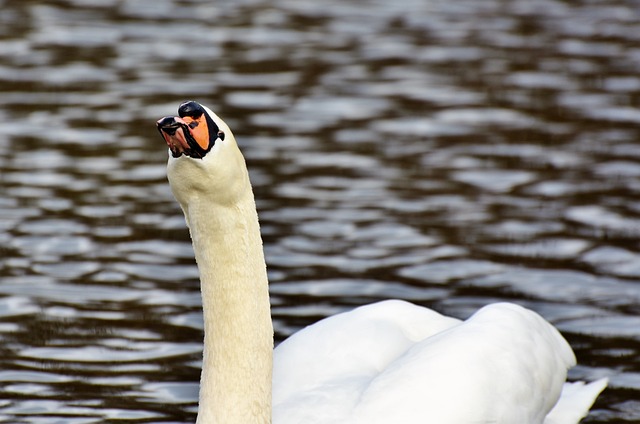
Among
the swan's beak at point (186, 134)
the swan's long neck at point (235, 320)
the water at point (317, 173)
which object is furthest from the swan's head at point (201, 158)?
the water at point (317, 173)

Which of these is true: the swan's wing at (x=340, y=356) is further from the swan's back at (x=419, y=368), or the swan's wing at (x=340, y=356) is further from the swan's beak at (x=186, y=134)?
→ the swan's beak at (x=186, y=134)

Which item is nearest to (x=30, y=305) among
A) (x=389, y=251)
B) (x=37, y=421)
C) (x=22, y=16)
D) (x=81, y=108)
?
(x=37, y=421)

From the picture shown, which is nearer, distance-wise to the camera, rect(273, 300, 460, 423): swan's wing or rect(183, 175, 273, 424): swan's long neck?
rect(183, 175, 273, 424): swan's long neck

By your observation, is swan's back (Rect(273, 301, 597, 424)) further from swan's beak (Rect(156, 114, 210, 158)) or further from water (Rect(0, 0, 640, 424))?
swan's beak (Rect(156, 114, 210, 158))

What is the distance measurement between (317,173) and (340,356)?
4857 millimetres

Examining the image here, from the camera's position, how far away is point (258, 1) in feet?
54.9

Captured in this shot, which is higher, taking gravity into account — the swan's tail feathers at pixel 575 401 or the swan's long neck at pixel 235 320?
the swan's long neck at pixel 235 320

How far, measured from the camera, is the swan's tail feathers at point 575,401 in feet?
21.0

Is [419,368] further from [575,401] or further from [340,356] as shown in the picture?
[575,401]

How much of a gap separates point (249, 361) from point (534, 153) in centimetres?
661

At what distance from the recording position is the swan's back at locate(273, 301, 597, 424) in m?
5.39

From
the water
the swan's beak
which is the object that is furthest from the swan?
the water

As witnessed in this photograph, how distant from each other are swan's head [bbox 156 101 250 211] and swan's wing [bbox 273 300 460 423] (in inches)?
45.6

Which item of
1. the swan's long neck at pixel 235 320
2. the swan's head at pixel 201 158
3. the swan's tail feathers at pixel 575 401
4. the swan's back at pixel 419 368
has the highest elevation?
the swan's head at pixel 201 158
